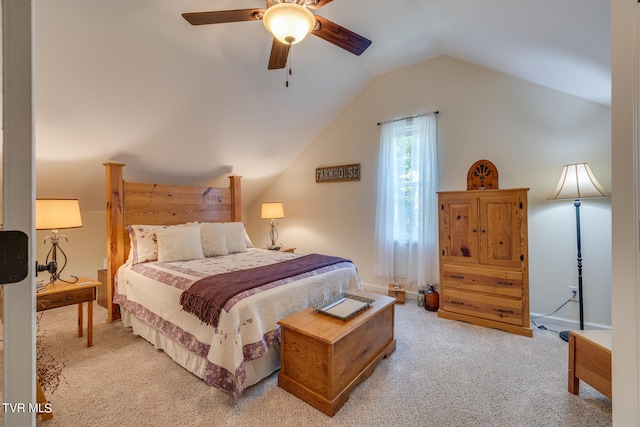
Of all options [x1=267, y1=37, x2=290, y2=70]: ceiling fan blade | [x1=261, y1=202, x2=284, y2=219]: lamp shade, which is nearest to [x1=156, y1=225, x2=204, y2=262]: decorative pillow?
[x1=261, y1=202, x2=284, y2=219]: lamp shade

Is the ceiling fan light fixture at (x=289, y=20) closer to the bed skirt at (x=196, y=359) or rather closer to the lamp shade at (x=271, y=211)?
the bed skirt at (x=196, y=359)

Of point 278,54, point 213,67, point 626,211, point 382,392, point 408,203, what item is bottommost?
point 382,392

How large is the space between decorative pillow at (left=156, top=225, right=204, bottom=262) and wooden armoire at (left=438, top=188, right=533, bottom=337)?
2.75m

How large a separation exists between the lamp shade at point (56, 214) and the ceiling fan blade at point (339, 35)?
7.90 feet

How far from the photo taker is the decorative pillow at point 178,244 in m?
2.84

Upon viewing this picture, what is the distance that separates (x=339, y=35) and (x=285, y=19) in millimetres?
537

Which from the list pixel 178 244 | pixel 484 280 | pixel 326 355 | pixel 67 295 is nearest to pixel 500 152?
pixel 484 280

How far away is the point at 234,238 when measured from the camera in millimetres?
3498

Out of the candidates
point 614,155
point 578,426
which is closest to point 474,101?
point 614,155

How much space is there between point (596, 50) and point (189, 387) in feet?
11.9

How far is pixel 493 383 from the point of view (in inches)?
76.3

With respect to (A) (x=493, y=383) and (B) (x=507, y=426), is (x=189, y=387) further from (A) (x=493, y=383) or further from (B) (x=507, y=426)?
(A) (x=493, y=383)

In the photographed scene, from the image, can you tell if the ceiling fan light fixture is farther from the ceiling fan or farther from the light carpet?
the light carpet

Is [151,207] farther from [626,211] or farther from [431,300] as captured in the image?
A: [626,211]
